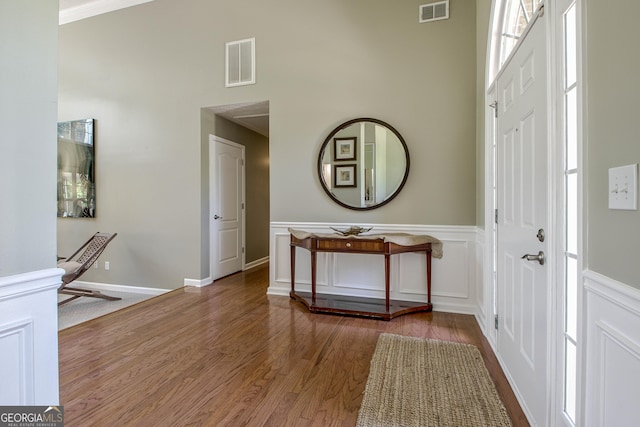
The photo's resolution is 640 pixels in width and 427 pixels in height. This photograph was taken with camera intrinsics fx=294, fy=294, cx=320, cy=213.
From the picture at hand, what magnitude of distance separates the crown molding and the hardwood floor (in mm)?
4302

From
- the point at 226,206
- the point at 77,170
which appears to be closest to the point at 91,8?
the point at 77,170

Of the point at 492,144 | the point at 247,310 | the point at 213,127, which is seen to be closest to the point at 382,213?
the point at 492,144

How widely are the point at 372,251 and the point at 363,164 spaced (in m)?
1.06

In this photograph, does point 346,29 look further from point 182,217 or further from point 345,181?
point 182,217

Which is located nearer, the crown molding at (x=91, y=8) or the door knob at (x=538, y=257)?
the door knob at (x=538, y=257)

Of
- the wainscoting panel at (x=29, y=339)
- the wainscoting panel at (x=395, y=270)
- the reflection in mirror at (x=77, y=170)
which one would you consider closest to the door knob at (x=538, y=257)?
the wainscoting panel at (x=395, y=270)

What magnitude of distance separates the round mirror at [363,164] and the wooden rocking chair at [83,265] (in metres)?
3.09

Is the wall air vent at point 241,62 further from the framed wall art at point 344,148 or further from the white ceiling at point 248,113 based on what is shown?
the framed wall art at point 344,148

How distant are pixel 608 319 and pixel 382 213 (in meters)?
2.47

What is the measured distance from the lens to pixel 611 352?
32.8 inches

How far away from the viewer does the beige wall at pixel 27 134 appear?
0.95 metres

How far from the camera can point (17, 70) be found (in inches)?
38.7

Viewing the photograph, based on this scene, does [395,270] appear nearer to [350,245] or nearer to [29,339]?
[350,245]

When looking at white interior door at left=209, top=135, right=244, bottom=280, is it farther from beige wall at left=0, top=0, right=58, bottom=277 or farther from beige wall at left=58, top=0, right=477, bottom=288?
beige wall at left=0, top=0, right=58, bottom=277
